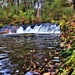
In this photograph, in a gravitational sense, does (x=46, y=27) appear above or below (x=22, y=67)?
below

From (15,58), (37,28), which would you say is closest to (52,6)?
(37,28)

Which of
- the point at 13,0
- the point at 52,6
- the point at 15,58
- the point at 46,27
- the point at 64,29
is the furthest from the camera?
the point at 13,0

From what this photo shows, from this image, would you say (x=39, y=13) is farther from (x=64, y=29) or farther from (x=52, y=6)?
(x=64, y=29)

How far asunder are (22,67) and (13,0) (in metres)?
44.3

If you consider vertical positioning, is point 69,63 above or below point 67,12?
above

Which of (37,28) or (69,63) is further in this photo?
(37,28)

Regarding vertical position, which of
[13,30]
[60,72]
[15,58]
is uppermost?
[60,72]

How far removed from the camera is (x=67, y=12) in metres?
42.8

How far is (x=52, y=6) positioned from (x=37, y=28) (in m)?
13.9

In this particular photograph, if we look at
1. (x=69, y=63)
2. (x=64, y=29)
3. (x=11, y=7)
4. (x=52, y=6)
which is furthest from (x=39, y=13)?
(x=69, y=63)

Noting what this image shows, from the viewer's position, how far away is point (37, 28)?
109 feet

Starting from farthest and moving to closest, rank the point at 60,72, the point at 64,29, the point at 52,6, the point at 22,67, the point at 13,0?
the point at 13,0 → the point at 52,6 → the point at 64,29 → the point at 22,67 → the point at 60,72

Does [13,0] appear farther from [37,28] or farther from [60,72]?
[60,72]

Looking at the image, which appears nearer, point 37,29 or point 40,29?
point 40,29
